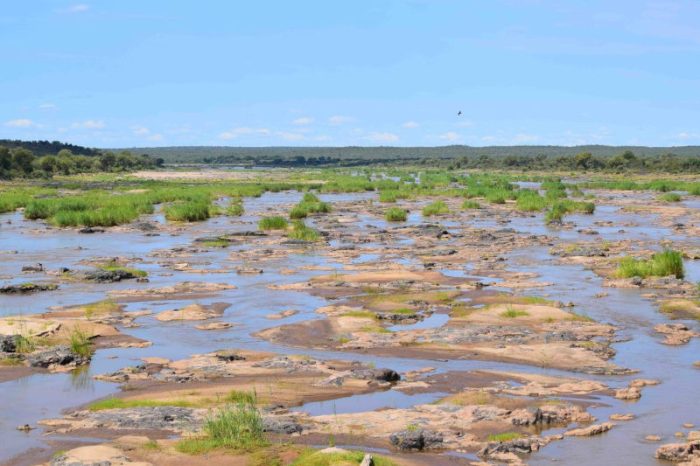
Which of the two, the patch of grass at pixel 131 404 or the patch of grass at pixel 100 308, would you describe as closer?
the patch of grass at pixel 131 404

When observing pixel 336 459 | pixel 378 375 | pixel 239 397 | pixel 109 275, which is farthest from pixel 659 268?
pixel 336 459

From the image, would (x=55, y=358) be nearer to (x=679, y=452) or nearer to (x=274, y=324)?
(x=274, y=324)

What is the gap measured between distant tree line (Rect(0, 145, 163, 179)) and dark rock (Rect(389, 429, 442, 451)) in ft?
244

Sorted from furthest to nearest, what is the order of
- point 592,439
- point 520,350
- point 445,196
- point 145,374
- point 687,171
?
point 687,171, point 445,196, point 520,350, point 145,374, point 592,439

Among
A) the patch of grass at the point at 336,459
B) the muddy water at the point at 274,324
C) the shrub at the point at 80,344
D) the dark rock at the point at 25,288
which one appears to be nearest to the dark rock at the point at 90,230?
the muddy water at the point at 274,324

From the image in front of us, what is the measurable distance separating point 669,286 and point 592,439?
1279 centimetres

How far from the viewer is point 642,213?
1951 inches

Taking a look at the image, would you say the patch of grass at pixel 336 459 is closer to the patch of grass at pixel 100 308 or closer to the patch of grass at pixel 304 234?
the patch of grass at pixel 100 308

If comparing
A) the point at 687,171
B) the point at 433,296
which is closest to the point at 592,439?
the point at 433,296

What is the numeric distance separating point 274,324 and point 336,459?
913 cm

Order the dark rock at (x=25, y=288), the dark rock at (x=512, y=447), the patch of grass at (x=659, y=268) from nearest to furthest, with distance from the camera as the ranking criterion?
the dark rock at (x=512, y=447)
the dark rock at (x=25, y=288)
the patch of grass at (x=659, y=268)

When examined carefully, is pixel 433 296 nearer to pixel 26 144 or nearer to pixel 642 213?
pixel 642 213

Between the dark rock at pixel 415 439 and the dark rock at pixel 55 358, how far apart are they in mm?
6670

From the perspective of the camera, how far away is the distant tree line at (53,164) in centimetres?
8362
